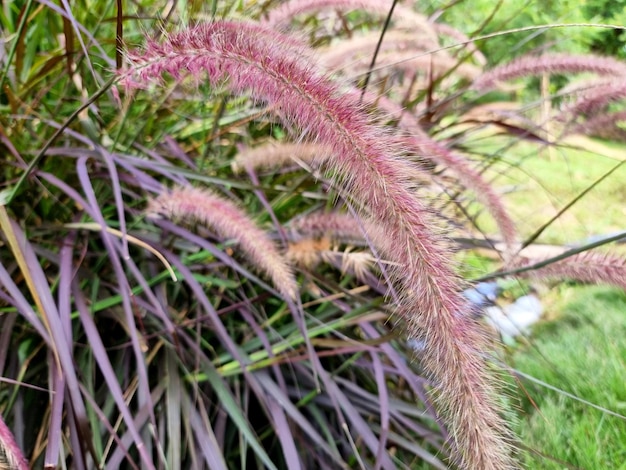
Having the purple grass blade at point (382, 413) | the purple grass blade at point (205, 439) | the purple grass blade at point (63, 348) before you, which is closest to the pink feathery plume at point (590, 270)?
the purple grass blade at point (382, 413)

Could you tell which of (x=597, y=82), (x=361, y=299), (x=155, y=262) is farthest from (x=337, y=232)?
(x=597, y=82)

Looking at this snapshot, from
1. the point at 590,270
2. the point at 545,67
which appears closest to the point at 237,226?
the point at 590,270

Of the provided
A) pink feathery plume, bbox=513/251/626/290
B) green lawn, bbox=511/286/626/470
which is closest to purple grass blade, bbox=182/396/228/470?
green lawn, bbox=511/286/626/470

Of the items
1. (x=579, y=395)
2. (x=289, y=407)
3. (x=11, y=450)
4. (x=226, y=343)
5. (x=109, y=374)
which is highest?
(x=11, y=450)

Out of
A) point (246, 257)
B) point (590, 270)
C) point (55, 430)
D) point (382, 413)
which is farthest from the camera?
point (246, 257)

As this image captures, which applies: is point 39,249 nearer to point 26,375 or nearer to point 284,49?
point 26,375

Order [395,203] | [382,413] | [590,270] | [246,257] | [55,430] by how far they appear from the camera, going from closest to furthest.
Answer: [395,203], [55,430], [590,270], [382,413], [246,257]

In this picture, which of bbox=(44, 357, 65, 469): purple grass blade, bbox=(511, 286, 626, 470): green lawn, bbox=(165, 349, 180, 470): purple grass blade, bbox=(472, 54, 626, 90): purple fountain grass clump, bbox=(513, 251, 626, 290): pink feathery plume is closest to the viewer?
bbox=(44, 357, 65, 469): purple grass blade

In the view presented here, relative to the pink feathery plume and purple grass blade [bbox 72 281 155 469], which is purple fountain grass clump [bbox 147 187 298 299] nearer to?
purple grass blade [bbox 72 281 155 469]

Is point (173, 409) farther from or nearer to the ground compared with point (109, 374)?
nearer to the ground

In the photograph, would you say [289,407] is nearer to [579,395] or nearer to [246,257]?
[246,257]
